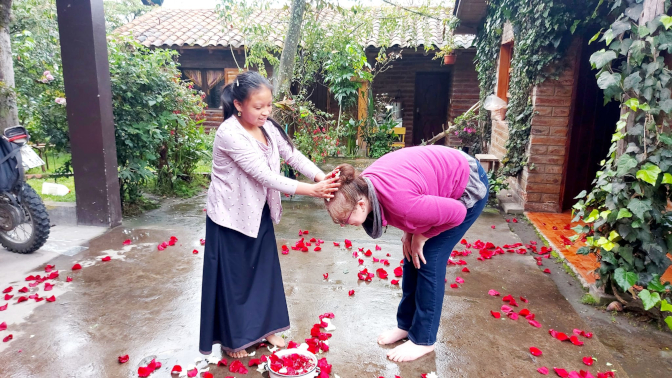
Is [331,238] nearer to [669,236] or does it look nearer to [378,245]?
[378,245]

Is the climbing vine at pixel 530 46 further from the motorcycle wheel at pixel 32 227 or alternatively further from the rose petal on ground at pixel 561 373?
the motorcycle wheel at pixel 32 227

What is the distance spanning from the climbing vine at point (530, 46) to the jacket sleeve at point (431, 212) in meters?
3.24

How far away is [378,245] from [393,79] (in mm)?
7403

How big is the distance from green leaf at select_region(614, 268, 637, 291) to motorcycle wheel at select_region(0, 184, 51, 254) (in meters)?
4.18

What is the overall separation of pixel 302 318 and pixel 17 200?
2690 mm

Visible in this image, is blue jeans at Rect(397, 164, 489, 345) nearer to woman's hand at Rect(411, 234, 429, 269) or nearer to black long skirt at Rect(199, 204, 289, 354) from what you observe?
woman's hand at Rect(411, 234, 429, 269)

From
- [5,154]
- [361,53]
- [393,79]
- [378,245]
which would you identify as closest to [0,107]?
[5,154]

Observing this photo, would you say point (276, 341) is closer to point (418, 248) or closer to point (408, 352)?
point (408, 352)

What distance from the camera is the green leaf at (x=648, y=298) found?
2541 mm

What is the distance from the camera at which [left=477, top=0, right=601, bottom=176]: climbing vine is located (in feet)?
14.6

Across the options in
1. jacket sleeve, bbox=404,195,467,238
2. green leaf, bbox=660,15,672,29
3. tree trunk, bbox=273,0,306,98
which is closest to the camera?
jacket sleeve, bbox=404,195,467,238

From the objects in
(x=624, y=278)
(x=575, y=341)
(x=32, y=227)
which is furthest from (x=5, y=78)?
(x=624, y=278)

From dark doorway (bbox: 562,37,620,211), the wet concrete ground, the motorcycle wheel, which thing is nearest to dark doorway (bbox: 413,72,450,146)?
dark doorway (bbox: 562,37,620,211)

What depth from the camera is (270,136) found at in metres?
2.27
